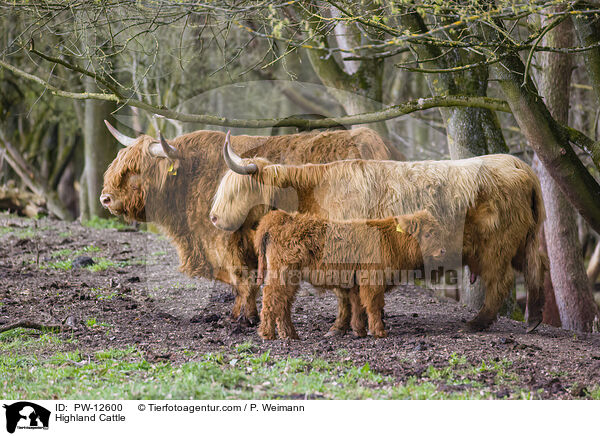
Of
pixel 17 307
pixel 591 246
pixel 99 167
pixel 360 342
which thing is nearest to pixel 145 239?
pixel 99 167

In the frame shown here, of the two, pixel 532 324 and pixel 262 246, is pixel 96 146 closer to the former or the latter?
pixel 262 246

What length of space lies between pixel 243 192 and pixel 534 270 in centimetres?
264

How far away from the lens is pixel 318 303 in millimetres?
7684

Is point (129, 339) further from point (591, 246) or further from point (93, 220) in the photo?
point (591, 246)

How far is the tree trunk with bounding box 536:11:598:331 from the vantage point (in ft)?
28.4

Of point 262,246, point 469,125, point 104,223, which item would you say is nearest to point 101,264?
point 104,223

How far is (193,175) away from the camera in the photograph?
7270 millimetres

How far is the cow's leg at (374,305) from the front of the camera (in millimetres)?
5672

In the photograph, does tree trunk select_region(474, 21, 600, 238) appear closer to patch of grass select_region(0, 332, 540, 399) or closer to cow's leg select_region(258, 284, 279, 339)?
patch of grass select_region(0, 332, 540, 399)

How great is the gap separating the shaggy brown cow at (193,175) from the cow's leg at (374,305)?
1.55 meters

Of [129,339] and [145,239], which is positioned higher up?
[145,239]

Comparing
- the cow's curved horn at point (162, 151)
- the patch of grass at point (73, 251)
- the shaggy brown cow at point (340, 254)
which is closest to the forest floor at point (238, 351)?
the shaggy brown cow at point (340, 254)

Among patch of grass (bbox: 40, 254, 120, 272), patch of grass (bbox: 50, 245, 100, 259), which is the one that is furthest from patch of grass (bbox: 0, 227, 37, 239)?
patch of grass (bbox: 40, 254, 120, 272)
